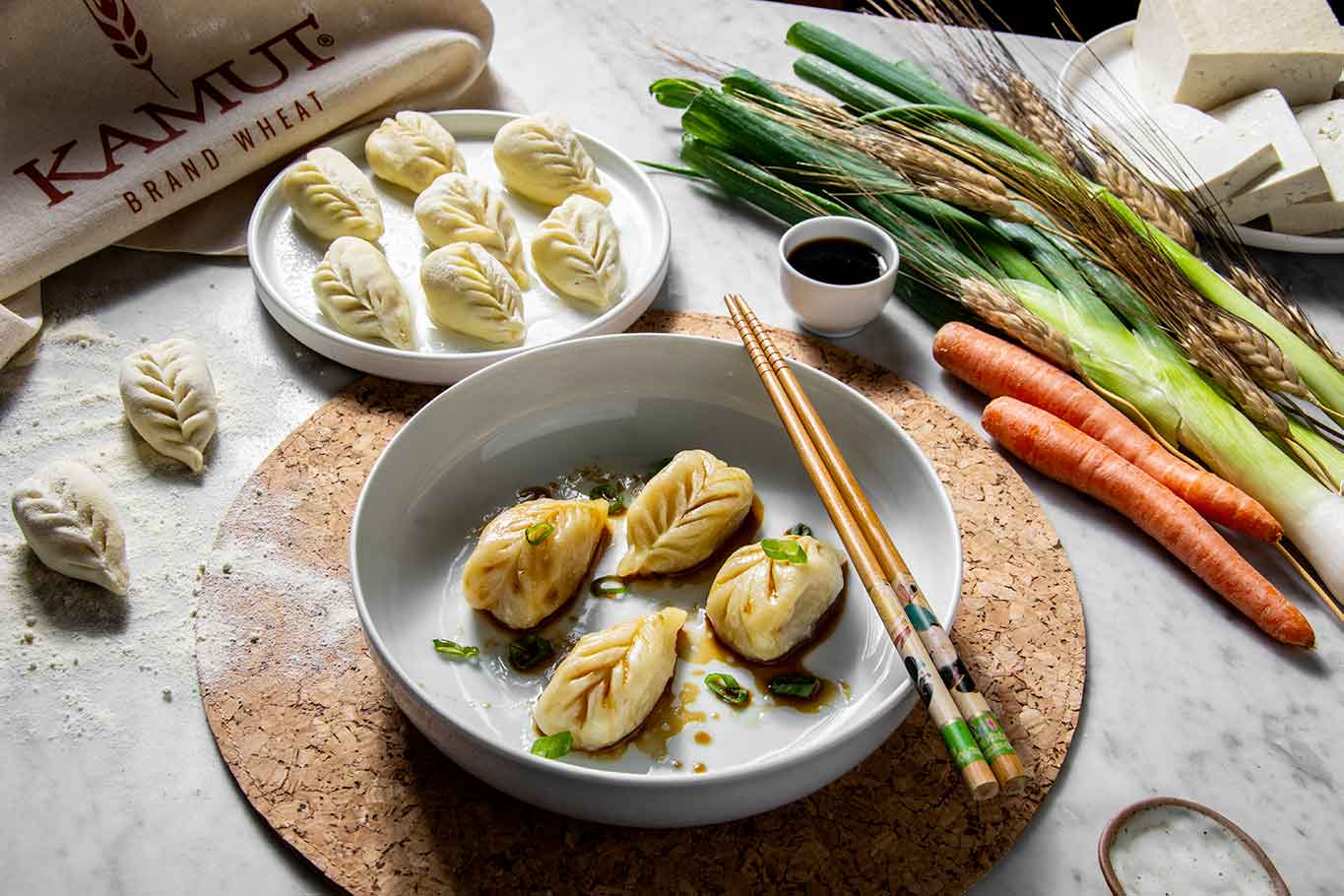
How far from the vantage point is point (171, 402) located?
178 cm

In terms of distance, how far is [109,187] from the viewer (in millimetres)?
2121

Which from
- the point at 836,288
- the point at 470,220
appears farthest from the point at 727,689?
the point at 470,220

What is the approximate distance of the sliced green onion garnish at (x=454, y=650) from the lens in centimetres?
145

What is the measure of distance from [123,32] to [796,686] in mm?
1880

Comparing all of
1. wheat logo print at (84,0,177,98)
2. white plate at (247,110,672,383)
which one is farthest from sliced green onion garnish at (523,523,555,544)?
wheat logo print at (84,0,177,98)

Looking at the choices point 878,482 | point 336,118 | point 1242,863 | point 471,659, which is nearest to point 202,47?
point 336,118

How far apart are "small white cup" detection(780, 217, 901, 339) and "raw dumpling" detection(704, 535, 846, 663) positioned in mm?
642

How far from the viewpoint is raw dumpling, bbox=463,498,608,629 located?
146 centimetres

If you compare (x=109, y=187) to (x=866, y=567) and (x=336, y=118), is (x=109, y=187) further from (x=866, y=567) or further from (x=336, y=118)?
(x=866, y=567)

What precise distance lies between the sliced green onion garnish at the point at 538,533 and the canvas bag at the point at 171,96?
44.7 inches

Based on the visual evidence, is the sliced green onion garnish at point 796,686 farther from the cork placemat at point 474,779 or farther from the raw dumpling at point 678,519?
the raw dumpling at point 678,519

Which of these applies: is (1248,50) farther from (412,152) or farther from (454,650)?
(454,650)

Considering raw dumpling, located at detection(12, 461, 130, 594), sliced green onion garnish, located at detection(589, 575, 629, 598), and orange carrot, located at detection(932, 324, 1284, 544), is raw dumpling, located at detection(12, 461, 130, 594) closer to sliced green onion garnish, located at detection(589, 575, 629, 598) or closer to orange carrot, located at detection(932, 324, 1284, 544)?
sliced green onion garnish, located at detection(589, 575, 629, 598)

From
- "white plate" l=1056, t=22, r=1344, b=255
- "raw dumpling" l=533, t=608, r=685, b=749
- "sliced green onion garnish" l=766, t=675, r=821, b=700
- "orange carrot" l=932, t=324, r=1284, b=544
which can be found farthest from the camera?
"white plate" l=1056, t=22, r=1344, b=255
